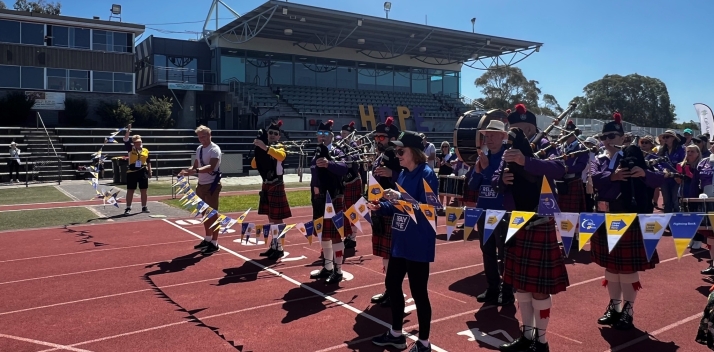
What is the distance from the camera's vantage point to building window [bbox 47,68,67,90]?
101ft

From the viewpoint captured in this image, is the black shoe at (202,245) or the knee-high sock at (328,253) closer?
the knee-high sock at (328,253)

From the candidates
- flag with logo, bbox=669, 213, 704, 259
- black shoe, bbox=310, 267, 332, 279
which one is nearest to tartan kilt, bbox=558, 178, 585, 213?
flag with logo, bbox=669, 213, 704, 259

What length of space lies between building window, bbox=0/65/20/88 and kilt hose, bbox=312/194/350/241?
99.1ft

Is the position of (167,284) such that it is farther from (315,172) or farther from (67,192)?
(67,192)

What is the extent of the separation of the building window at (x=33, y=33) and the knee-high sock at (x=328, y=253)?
31.1 metres

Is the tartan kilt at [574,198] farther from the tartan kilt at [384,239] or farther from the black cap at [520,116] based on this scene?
the tartan kilt at [384,239]

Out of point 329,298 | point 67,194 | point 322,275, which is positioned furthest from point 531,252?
point 67,194

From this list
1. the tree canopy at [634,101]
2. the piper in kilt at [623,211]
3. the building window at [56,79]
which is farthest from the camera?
the tree canopy at [634,101]

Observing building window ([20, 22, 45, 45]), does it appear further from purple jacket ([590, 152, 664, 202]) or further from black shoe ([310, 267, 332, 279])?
purple jacket ([590, 152, 664, 202])

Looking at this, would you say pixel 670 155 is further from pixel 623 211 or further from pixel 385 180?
pixel 385 180

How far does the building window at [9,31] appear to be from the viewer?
97.9 feet

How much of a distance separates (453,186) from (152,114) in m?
27.2

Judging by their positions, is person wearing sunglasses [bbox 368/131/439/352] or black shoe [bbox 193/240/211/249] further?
black shoe [bbox 193/240/211/249]

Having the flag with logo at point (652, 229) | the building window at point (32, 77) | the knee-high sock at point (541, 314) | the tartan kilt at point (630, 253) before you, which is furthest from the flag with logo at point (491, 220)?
the building window at point (32, 77)
